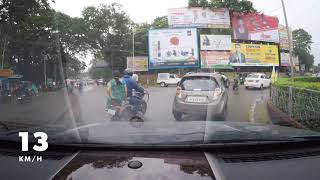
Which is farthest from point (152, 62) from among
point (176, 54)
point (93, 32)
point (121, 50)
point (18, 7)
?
point (93, 32)

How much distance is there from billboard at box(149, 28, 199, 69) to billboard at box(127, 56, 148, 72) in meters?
0.90

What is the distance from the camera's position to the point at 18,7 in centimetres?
1091

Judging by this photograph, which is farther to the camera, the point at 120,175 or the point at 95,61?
the point at 95,61

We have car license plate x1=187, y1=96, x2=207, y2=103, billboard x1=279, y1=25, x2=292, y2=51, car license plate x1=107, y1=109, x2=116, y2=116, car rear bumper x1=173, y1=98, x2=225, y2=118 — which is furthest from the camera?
billboard x1=279, y1=25, x2=292, y2=51

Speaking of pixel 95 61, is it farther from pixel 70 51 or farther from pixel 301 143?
pixel 301 143

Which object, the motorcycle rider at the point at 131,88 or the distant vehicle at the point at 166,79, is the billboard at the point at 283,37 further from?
the motorcycle rider at the point at 131,88

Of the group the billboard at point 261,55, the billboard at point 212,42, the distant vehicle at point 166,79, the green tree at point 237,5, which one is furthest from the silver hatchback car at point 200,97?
the billboard at point 261,55

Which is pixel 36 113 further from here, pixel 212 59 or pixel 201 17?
pixel 201 17

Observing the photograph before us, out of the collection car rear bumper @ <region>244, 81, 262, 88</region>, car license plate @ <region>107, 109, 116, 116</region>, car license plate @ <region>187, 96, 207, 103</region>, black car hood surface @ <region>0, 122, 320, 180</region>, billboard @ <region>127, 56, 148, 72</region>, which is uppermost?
billboard @ <region>127, 56, 148, 72</region>

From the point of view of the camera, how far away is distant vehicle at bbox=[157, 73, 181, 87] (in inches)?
708

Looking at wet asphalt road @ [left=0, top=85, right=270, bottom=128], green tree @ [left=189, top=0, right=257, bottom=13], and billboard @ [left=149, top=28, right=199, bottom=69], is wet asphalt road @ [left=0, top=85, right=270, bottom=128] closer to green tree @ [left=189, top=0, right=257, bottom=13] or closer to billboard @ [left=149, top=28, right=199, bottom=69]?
green tree @ [left=189, top=0, right=257, bottom=13]

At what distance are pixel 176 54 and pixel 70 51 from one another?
10.3 meters

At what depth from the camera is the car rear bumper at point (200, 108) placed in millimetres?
8117

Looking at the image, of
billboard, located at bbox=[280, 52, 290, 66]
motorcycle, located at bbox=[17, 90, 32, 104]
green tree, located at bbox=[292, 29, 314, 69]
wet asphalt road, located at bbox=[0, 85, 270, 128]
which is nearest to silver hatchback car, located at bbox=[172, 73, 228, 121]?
wet asphalt road, located at bbox=[0, 85, 270, 128]
